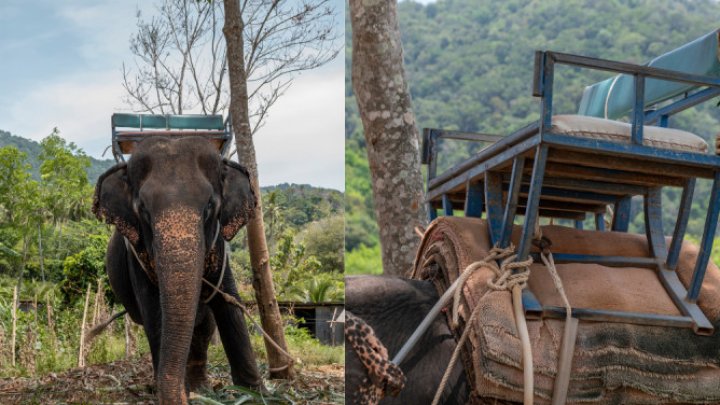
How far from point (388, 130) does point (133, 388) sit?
5.03ft

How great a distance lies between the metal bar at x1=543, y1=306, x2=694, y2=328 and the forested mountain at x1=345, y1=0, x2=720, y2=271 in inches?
1256

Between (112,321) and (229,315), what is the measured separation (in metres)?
0.52

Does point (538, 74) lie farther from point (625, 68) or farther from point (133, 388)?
point (133, 388)

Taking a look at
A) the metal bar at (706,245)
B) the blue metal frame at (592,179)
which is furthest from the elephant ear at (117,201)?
the metal bar at (706,245)

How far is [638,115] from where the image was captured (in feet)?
7.08

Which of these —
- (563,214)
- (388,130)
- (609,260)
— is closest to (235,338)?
(388,130)

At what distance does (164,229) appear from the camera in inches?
130

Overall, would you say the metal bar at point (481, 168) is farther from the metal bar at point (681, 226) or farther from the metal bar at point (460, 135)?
the metal bar at point (681, 226)

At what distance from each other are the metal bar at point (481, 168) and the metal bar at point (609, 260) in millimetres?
304

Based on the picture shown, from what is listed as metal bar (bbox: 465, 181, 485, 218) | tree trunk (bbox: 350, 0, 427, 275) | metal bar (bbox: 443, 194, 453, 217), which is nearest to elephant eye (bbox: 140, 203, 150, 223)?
tree trunk (bbox: 350, 0, 427, 275)

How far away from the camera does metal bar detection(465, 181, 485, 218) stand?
2.46m

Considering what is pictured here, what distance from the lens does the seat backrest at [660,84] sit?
280 centimetres

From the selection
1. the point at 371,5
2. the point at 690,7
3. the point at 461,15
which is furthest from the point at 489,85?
the point at 371,5

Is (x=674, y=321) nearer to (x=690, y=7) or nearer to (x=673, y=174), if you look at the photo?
(x=673, y=174)
